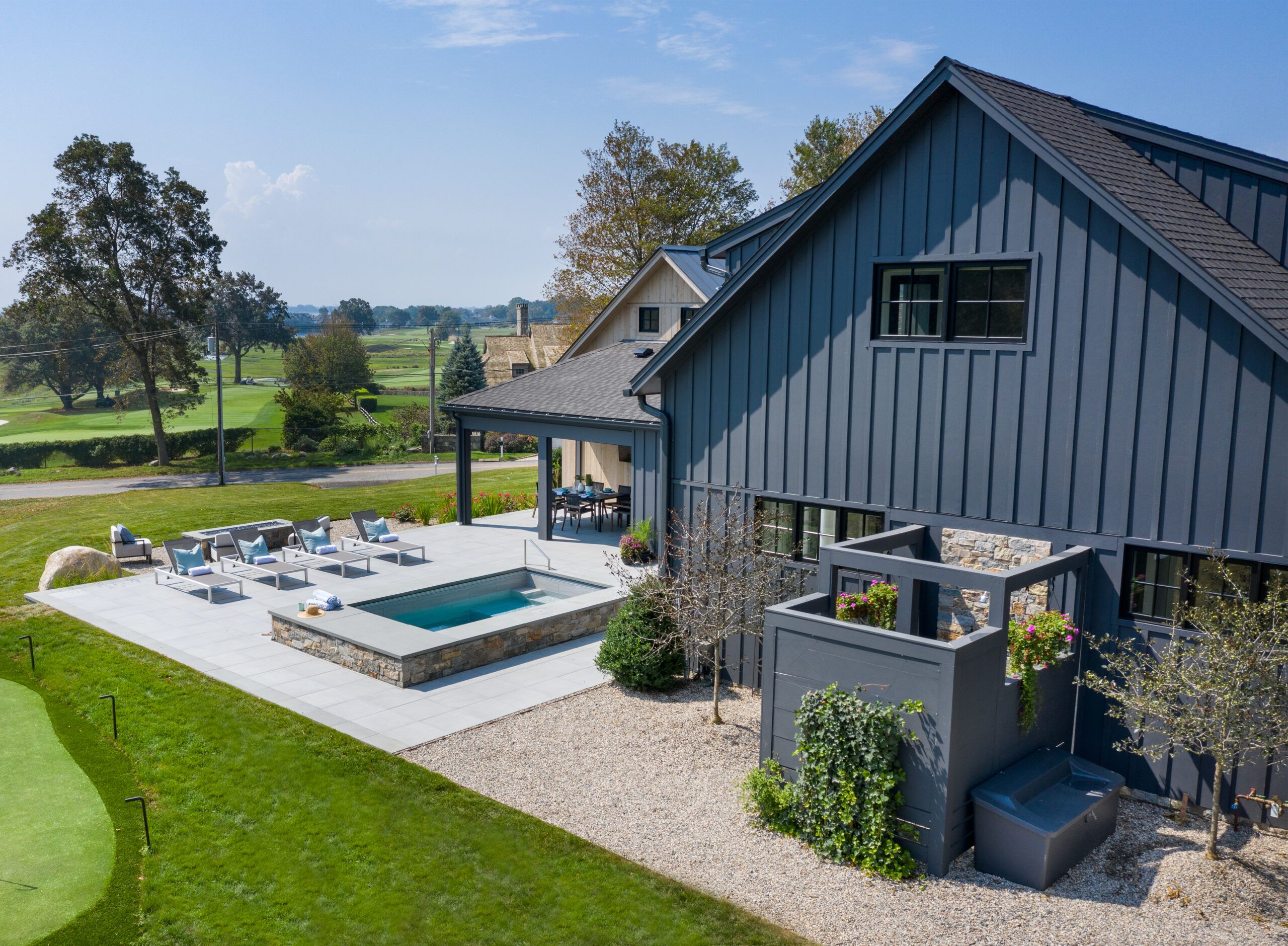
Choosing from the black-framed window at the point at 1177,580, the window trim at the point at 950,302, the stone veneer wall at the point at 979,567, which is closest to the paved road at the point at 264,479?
the window trim at the point at 950,302

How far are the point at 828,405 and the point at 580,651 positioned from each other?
5.86 metres

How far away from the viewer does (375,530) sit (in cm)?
2116

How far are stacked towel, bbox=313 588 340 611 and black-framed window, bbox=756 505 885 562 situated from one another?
291 inches

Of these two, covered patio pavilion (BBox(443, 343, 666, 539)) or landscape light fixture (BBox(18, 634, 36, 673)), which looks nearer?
landscape light fixture (BBox(18, 634, 36, 673))

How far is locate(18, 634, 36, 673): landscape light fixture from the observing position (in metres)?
14.0

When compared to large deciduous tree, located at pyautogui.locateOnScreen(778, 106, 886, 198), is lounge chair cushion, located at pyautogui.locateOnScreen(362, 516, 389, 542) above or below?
below

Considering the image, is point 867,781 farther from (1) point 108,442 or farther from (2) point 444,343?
(2) point 444,343

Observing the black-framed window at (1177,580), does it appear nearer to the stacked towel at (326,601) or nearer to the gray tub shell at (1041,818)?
the gray tub shell at (1041,818)

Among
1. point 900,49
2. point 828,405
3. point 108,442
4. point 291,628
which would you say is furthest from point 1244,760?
point 108,442

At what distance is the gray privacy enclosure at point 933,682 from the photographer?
827cm

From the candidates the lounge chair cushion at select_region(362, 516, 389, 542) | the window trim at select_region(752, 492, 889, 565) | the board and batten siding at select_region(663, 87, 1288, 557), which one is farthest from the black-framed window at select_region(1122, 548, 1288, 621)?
the lounge chair cushion at select_region(362, 516, 389, 542)

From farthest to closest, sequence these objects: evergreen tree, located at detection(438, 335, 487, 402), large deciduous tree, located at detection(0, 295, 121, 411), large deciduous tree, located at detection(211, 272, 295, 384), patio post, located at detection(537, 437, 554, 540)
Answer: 1. large deciduous tree, located at detection(211, 272, 295, 384)
2. large deciduous tree, located at detection(0, 295, 121, 411)
3. evergreen tree, located at detection(438, 335, 487, 402)
4. patio post, located at detection(537, 437, 554, 540)

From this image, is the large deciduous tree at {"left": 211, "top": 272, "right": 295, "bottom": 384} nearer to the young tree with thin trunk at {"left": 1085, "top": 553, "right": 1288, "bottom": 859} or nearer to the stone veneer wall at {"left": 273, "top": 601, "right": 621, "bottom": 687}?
the stone veneer wall at {"left": 273, "top": 601, "right": 621, "bottom": 687}

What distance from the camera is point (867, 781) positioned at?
8.52 meters
